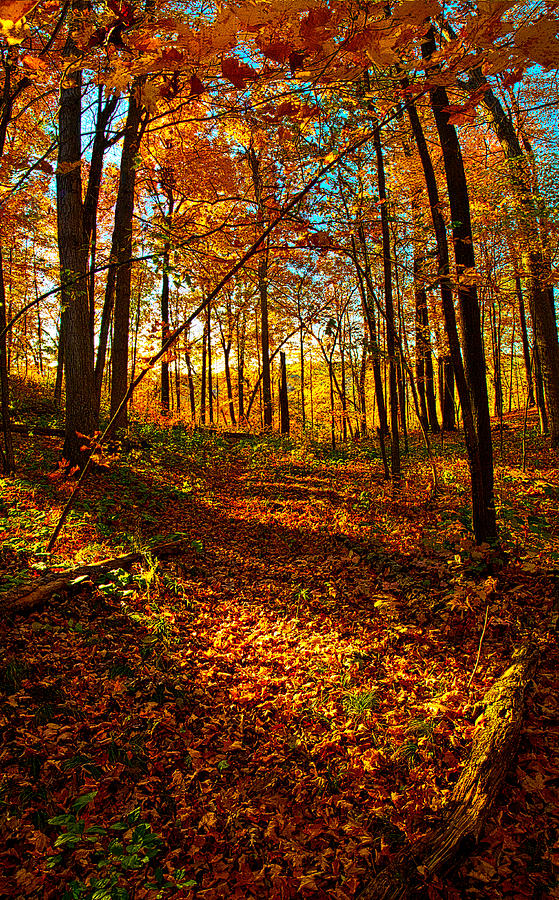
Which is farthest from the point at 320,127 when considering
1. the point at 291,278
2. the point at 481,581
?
the point at 291,278

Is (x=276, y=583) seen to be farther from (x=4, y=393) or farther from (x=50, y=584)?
(x=4, y=393)

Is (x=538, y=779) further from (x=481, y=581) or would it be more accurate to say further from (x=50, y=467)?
(x=50, y=467)

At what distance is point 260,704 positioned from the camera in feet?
10.5

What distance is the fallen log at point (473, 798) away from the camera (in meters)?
1.95

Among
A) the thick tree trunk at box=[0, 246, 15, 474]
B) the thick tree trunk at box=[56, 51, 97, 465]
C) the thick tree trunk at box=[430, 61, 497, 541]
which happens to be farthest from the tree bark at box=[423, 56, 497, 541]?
the thick tree trunk at box=[56, 51, 97, 465]

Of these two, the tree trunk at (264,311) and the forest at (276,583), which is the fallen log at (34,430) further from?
the tree trunk at (264,311)

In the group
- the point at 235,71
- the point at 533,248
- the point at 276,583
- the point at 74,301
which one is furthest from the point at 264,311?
the point at 235,71

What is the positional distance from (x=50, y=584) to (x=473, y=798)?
346 cm

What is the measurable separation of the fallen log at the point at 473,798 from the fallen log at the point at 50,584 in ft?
9.95

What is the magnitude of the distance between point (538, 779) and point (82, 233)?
8.15 m

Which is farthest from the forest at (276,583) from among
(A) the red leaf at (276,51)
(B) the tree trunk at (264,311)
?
(B) the tree trunk at (264,311)

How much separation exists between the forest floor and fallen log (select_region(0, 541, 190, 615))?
81 millimetres

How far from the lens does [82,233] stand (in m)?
6.78

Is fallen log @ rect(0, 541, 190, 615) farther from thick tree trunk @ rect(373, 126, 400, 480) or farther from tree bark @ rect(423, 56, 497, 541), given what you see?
thick tree trunk @ rect(373, 126, 400, 480)
